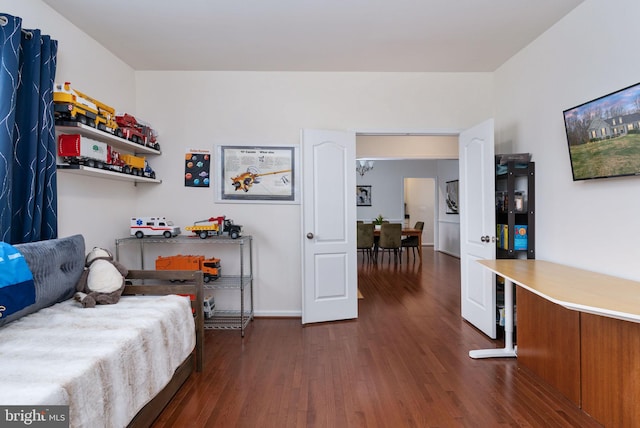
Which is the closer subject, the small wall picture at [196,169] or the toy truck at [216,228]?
the toy truck at [216,228]

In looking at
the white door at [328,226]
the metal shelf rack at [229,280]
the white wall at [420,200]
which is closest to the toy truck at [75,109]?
the metal shelf rack at [229,280]

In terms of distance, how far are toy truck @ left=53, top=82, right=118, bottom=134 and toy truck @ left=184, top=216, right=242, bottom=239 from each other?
116cm

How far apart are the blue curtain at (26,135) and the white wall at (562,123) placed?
382 cm

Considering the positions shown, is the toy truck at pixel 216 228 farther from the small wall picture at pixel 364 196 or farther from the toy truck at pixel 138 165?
the small wall picture at pixel 364 196

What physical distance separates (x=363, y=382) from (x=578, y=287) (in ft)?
4.78

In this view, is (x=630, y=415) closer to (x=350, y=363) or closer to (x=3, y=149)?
(x=350, y=363)

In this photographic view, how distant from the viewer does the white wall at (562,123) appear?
84.2 inches

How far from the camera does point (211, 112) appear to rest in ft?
12.1

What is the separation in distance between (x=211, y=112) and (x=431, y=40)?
236 centimetres

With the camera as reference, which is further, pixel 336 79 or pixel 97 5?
pixel 336 79

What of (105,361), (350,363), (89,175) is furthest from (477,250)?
(89,175)

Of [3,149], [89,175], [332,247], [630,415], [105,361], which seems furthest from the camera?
[332,247]

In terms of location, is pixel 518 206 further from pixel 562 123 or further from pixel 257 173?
pixel 257 173

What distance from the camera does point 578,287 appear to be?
6.17ft
